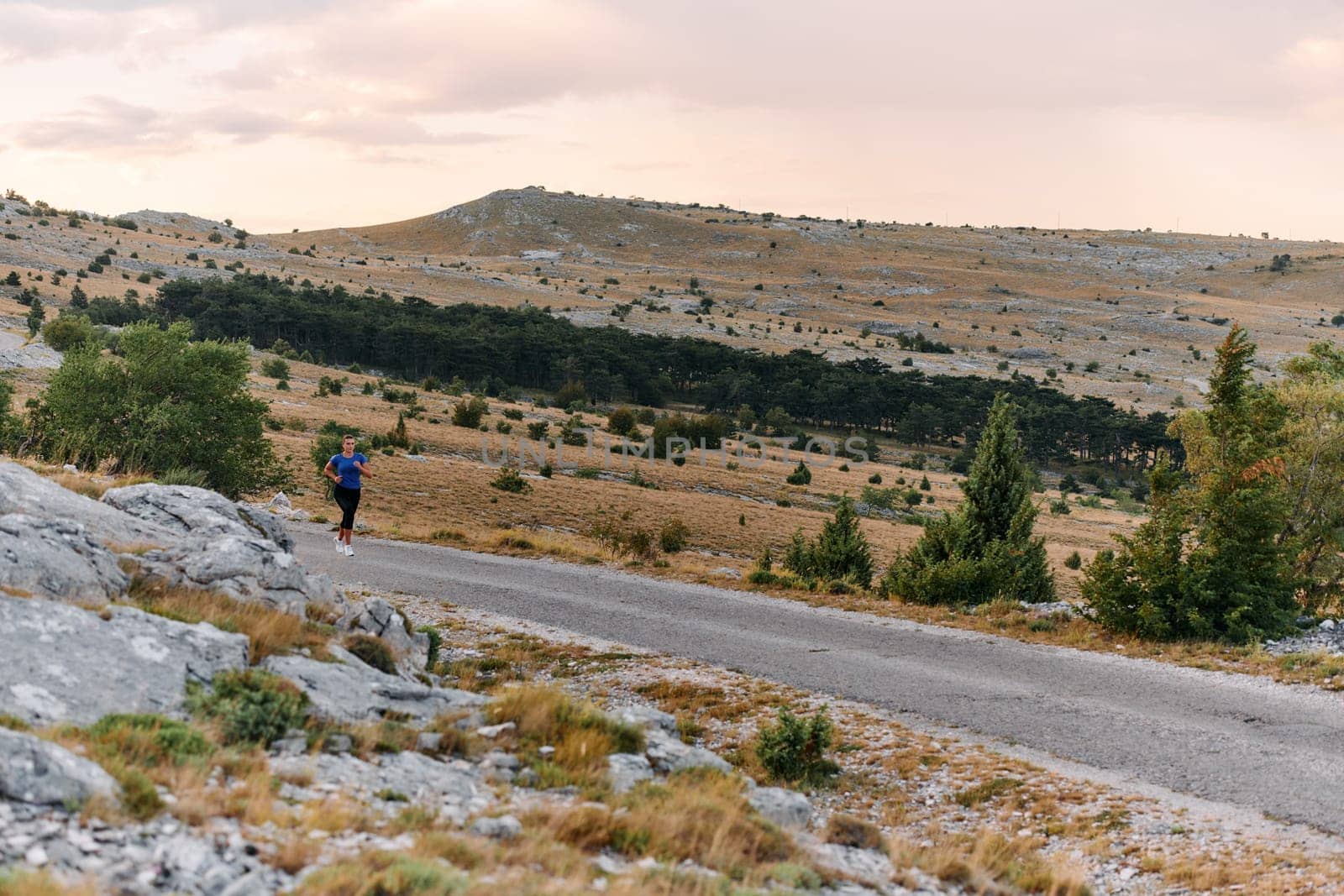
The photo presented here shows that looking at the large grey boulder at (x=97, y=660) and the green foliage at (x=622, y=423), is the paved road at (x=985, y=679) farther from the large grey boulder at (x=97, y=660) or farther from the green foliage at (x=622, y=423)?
the green foliage at (x=622, y=423)

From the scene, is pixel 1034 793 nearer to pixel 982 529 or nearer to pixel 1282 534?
pixel 982 529

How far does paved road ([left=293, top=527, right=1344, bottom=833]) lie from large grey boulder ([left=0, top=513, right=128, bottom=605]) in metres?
8.39

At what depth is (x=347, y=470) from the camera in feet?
65.3

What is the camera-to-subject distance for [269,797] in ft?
21.7

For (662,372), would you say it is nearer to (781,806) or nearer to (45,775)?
(781,806)

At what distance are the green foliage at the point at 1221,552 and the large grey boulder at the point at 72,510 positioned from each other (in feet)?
50.6

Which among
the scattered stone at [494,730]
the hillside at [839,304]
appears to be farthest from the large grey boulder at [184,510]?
the hillside at [839,304]

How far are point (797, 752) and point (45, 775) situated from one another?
24.2 feet

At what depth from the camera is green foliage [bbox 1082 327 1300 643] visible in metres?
16.3

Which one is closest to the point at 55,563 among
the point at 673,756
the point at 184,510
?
the point at 184,510

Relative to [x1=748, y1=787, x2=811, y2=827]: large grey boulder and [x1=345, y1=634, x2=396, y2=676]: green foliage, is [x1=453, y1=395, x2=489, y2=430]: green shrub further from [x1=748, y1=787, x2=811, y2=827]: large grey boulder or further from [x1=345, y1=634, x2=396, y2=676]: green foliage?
[x1=748, y1=787, x2=811, y2=827]: large grey boulder

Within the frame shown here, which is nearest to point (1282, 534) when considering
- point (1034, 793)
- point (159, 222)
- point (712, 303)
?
point (1034, 793)

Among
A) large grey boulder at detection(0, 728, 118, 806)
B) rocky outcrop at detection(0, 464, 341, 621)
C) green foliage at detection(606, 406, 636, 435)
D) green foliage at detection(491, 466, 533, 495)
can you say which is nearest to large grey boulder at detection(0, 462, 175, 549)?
rocky outcrop at detection(0, 464, 341, 621)

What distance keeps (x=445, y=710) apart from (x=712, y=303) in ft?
534
